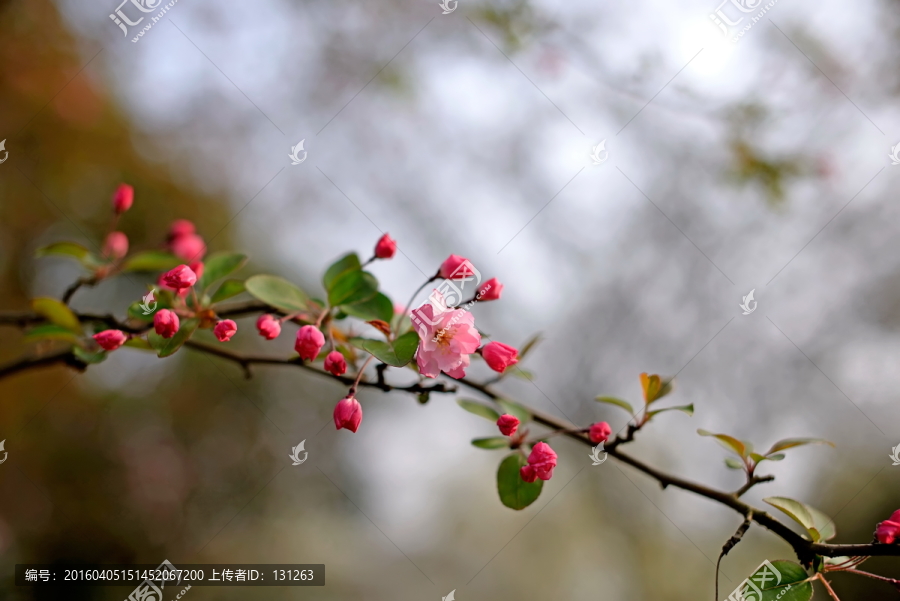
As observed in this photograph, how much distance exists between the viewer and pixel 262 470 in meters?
2.38

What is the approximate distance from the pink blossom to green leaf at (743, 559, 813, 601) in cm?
55

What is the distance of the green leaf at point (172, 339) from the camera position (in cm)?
61

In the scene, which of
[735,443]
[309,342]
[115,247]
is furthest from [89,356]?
[735,443]

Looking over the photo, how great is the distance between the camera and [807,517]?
0.64 metres

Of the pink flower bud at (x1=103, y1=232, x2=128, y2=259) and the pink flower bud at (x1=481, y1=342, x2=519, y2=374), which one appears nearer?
the pink flower bud at (x1=481, y1=342, x2=519, y2=374)

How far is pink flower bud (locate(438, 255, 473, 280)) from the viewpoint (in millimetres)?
645

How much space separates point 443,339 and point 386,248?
218mm

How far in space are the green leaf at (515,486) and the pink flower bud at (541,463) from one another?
0.04m

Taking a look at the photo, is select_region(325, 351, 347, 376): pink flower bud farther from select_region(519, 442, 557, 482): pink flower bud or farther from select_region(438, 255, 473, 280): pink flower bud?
select_region(519, 442, 557, 482): pink flower bud

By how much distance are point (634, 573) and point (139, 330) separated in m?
2.52

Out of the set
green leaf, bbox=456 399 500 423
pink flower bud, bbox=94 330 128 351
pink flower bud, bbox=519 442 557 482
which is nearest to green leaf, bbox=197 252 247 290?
pink flower bud, bbox=94 330 128 351

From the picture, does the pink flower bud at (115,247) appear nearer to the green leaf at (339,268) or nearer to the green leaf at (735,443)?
the green leaf at (339,268)

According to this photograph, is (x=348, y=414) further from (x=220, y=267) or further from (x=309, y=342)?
(x=220, y=267)

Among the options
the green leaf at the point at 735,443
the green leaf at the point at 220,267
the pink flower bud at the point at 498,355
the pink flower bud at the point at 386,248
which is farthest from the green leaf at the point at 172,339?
the green leaf at the point at 735,443
